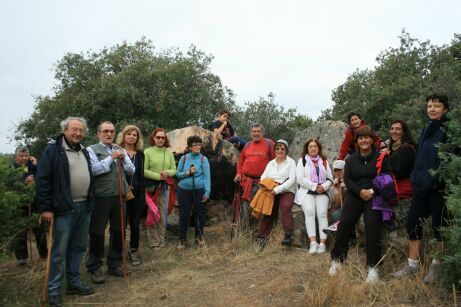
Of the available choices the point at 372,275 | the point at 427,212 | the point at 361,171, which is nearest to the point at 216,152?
the point at 361,171

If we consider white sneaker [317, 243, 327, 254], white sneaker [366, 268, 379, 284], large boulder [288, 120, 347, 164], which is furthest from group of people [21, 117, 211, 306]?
white sneaker [366, 268, 379, 284]

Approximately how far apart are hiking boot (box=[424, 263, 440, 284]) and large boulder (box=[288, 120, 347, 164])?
407 cm

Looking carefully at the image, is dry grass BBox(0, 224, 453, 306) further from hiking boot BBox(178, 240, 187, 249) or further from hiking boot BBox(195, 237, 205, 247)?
hiking boot BBox(178, 240, 187, 249)

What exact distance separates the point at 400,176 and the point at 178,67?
47.8 feet

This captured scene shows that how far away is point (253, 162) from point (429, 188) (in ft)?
11.4

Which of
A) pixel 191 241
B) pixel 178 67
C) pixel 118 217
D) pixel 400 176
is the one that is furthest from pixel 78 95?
pixel 400 176

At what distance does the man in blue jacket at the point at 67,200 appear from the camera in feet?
15.6

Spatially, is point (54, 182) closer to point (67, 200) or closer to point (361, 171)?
point (67, 200)

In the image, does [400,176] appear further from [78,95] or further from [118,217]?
[78,95]

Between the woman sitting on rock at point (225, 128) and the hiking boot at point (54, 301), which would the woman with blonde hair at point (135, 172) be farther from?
the woman sitting on rock at point (225, 128)

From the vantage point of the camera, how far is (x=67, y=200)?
15.7 feet

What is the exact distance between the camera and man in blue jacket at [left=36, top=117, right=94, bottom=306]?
4754 millimetres

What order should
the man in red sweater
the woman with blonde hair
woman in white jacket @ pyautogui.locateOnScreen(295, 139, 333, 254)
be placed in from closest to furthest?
the woman with blonde hair < woman in white jacket @ pyautogui.locateOnScreen(295, 139, 333, 254) < the man in red sweater

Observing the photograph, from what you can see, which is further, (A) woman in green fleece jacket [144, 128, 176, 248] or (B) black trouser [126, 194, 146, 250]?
(A) woman in green fleece jacket [144, 128, 176, 248]
